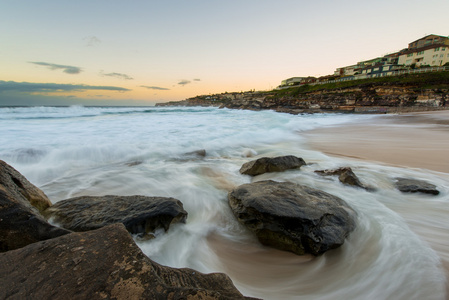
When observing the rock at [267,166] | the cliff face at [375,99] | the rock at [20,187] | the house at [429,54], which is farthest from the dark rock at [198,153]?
the house at [429,54]

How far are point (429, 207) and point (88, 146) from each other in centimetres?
782

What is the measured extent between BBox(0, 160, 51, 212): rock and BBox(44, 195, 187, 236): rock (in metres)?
0.15

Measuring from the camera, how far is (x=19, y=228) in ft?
4.32

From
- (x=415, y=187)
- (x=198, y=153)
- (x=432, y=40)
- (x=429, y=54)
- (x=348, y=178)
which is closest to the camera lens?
(x=415, y=187)

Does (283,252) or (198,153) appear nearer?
(283,252)

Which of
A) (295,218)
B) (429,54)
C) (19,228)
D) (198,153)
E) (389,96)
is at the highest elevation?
(429,54)

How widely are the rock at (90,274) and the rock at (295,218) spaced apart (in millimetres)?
1110

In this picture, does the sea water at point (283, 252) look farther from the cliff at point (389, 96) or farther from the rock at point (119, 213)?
the cliff at point (389, 96)

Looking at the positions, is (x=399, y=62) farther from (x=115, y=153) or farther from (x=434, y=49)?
(x=115, y=153)

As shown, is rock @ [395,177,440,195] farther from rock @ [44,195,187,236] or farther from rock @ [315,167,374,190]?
rock @ [44,195,187,236]

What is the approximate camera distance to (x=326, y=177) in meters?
3.82

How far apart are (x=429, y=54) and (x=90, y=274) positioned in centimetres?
6416

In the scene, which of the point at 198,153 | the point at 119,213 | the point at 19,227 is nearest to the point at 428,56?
the point at 198,153

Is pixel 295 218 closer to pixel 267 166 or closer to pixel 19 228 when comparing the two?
pixel 267 166
